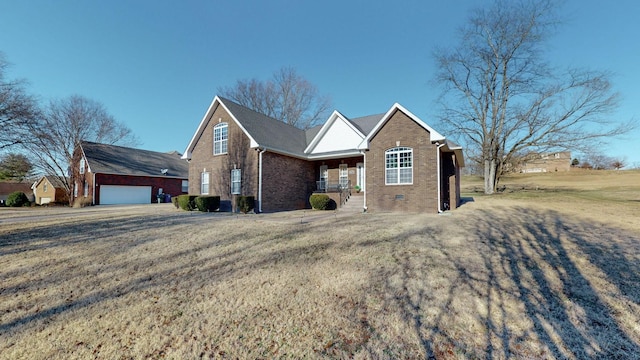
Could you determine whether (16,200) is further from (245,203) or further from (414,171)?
(414,171)

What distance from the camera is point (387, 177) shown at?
14258mm

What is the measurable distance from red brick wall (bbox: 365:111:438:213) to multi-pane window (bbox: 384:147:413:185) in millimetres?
206

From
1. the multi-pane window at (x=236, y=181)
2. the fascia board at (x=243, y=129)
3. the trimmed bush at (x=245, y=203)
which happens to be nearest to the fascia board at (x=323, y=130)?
the fascia board at (x=243, y=129)

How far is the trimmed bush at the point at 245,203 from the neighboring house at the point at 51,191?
96.0ft

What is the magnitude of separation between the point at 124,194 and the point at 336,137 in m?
24.1

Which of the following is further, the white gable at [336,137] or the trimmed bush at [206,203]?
the white gable at [336,137]

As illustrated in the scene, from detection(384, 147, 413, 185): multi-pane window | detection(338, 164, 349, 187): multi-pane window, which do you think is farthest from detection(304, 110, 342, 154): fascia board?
detection(384, 147, 413, 185): multi-pane window

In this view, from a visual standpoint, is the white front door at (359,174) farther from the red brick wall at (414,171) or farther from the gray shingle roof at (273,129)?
the red brick wall at (414,171)

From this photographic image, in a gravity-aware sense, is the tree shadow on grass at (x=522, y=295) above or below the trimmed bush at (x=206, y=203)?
below

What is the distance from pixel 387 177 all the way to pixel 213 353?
12344 mm

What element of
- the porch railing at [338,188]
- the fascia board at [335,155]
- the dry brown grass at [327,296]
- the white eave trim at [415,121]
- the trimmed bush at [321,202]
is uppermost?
the white eave trim at [415,121]

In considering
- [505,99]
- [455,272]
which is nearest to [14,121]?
[455,272]

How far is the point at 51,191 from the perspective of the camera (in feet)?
109

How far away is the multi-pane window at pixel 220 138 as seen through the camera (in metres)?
17.5
